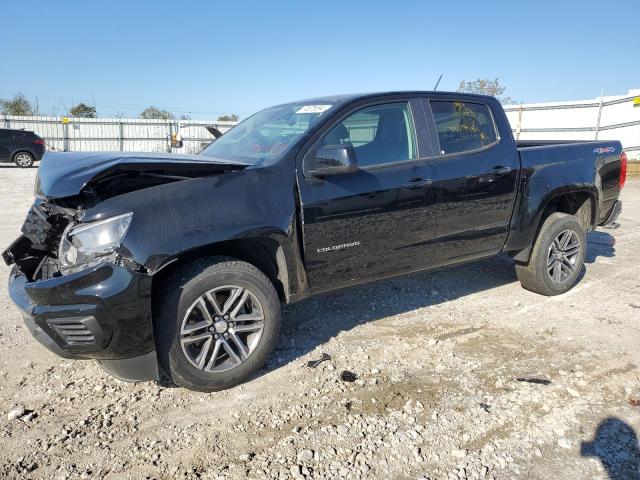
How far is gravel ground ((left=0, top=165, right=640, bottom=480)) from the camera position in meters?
2.45

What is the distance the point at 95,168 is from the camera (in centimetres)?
273

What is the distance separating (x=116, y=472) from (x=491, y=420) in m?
2.06

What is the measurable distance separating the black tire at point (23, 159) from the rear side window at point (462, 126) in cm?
1865

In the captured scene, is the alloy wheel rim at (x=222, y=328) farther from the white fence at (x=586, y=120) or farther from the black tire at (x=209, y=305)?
the white fence at (x=586, y=120)

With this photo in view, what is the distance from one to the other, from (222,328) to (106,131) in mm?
23310

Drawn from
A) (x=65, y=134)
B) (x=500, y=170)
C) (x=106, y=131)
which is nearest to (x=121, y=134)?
(x=106, y=131)

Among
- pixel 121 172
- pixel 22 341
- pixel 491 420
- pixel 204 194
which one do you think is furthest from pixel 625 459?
pixel 22 341

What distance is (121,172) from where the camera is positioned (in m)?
2.78

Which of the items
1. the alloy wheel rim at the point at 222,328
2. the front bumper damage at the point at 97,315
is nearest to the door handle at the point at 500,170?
the alloy wheel rim at the point at 222,328

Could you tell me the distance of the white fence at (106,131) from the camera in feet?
75.0

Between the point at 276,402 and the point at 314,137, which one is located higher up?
the point at 314,137

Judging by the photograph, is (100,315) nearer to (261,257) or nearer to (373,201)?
(261,257)

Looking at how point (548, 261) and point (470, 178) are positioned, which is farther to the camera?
point (548, 261)

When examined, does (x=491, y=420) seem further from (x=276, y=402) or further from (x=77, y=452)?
(x=77, y=452)
